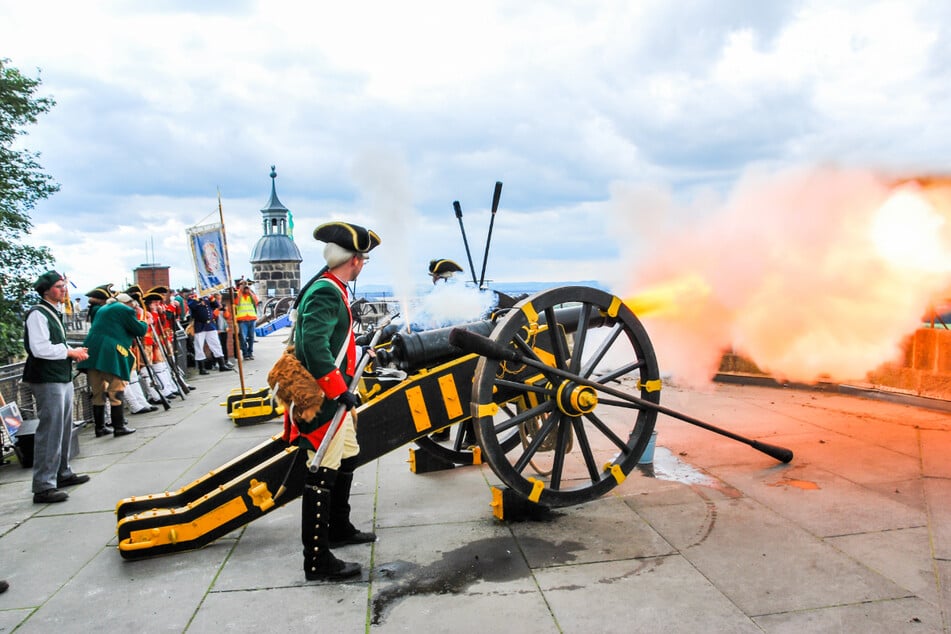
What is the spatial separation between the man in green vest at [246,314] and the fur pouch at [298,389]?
398 inches

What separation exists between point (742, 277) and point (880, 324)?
1.70 m

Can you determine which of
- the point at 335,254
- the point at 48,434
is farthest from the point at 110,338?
the point at 335,254

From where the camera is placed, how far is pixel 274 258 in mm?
29891

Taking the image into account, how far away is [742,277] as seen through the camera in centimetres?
638

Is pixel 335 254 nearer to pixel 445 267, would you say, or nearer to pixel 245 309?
pixel 445 267

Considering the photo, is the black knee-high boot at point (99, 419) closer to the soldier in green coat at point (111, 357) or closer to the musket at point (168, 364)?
the soldier in green coat at point (111, 357)

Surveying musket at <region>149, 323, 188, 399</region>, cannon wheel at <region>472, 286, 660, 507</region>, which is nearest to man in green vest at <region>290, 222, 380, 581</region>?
cannon wheel at <region>472, 286, 660, 507</region>

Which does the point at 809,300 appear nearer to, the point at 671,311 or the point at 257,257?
the point at 671,311

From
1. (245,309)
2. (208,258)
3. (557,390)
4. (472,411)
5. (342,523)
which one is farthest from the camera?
(245,309)

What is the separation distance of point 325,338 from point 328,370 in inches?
6.2

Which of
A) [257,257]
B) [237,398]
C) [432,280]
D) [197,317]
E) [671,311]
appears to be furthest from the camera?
[257,257]

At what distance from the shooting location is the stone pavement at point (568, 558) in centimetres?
274

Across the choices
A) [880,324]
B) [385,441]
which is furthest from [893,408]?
[385,441]

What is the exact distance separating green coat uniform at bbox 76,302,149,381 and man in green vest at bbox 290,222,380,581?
4.07 meters
